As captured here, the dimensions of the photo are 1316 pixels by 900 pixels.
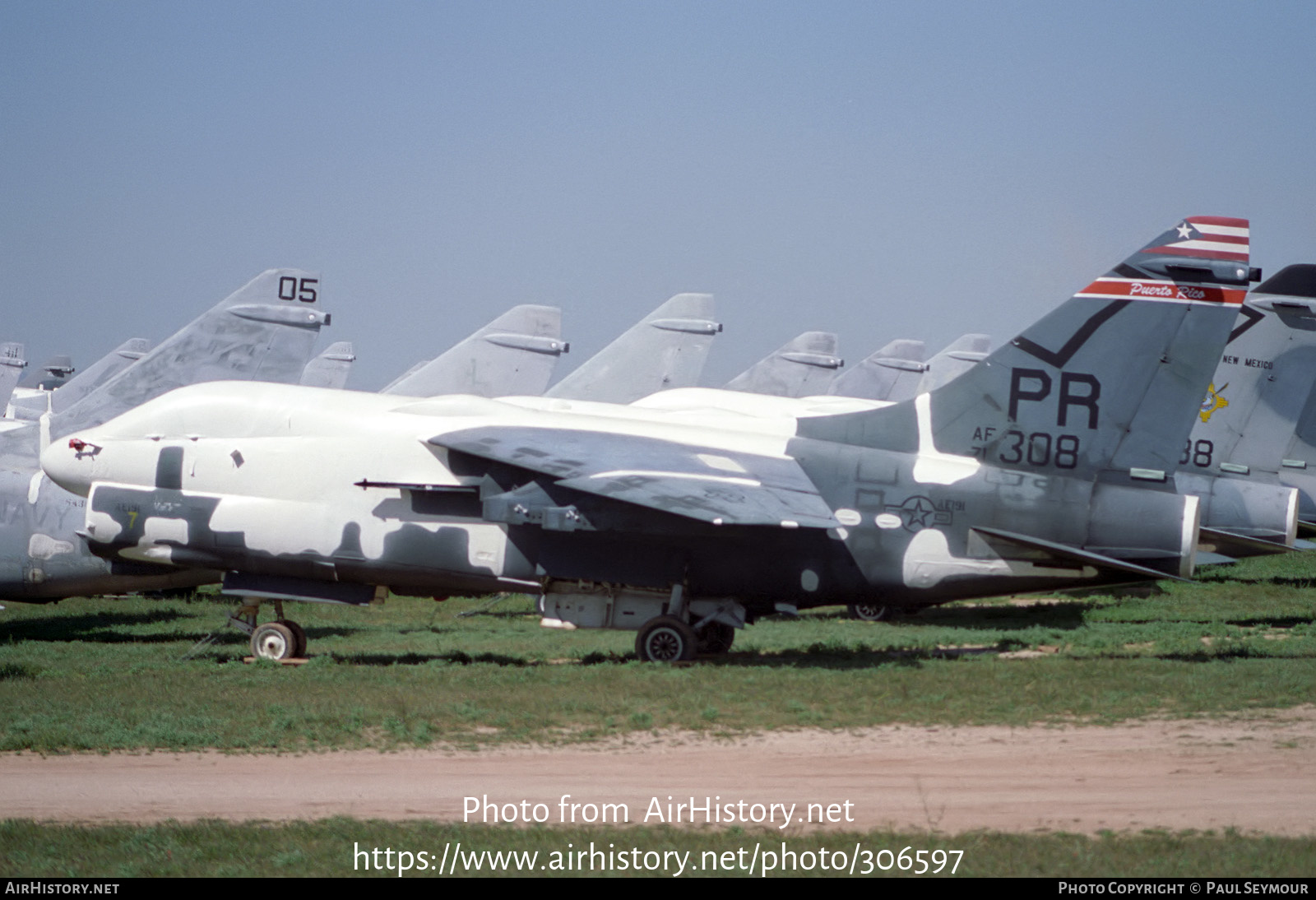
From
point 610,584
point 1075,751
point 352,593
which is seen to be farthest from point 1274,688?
point 352,593

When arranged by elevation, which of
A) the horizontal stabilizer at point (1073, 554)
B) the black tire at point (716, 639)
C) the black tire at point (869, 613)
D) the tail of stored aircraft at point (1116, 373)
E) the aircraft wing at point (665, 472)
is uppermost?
the tail of stored aircraft at point (1116, 373)

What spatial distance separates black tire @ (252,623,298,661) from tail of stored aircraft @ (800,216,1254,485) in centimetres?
911

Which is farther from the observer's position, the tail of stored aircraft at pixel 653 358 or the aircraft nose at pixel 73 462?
the tail of stored aircraft at pixel 653 358

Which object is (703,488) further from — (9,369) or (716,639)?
(9,369)

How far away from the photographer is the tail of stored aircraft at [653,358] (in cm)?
3369

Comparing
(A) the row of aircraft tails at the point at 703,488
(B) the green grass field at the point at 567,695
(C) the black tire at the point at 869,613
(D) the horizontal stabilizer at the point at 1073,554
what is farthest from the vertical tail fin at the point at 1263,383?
(D) the horizontal stabilizer at the point at 1073,554

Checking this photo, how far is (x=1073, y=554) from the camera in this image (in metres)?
17.4

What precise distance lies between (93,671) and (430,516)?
4.81 meters

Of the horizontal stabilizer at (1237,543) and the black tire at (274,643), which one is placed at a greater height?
the horizontal stabilizer at (1237,543)

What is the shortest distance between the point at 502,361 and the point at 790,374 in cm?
1243

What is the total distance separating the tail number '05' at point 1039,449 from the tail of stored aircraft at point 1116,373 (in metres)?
0.01

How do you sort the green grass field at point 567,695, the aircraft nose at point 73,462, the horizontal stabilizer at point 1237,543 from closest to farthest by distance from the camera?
the green grass field at point 567,695 < the aircraft nose at point 73,462 < the horizontal stabilizer at point 1237,543

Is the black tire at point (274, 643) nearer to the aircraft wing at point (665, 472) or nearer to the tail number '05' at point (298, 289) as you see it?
the aircraft wing at point (665, 472)

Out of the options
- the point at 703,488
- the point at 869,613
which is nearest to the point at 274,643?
the point at 703,488
